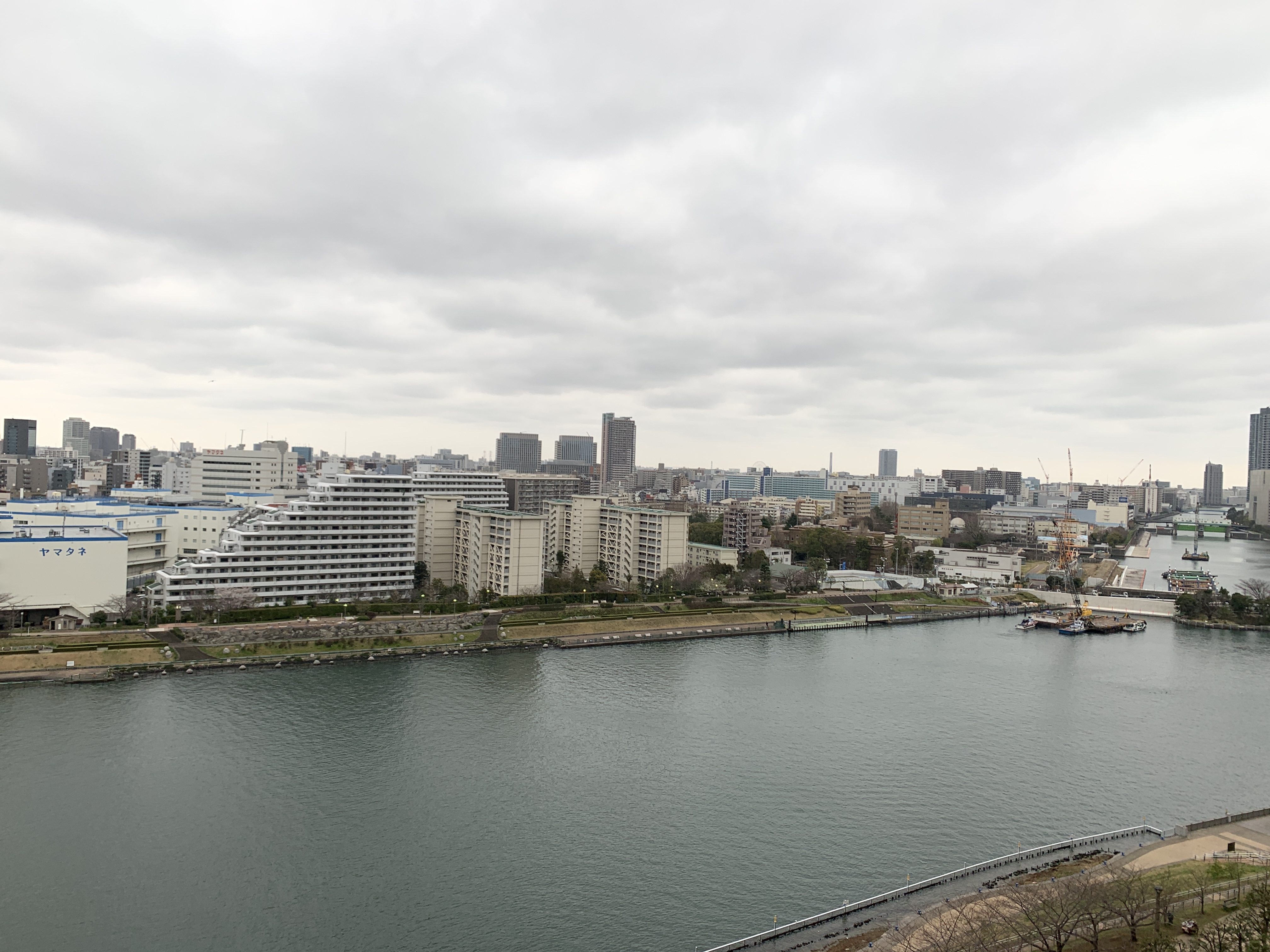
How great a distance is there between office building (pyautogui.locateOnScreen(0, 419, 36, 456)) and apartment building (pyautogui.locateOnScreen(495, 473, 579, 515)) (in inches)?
1988

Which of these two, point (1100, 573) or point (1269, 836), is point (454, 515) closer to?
point (1269, 836)

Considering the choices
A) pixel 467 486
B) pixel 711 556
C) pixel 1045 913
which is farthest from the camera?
pixel 467 486

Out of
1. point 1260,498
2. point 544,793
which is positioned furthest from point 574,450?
point 544,793

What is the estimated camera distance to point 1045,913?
23.6ft

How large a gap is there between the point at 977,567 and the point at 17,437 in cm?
7790

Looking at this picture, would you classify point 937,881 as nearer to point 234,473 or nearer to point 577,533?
point 577,533

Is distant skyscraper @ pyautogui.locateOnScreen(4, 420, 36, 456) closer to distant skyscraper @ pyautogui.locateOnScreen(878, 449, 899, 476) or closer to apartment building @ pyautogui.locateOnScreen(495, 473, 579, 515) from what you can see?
apartment building @ pyautogui.locateOnScreen(495, 473, 579, 515)

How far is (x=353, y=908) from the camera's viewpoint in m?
8.15

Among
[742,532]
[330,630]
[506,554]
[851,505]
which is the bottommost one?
[330,630]

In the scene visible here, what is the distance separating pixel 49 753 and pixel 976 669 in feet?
64.7

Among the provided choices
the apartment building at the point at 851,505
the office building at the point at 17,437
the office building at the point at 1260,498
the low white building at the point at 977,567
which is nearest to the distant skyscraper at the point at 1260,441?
the office building at the point at 1260,498

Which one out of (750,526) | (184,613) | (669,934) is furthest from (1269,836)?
(750,526)

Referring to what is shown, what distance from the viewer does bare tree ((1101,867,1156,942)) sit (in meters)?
7.22

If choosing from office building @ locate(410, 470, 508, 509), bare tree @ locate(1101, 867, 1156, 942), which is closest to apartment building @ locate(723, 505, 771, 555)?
office building @ locate(410, 470, 508, 509)
